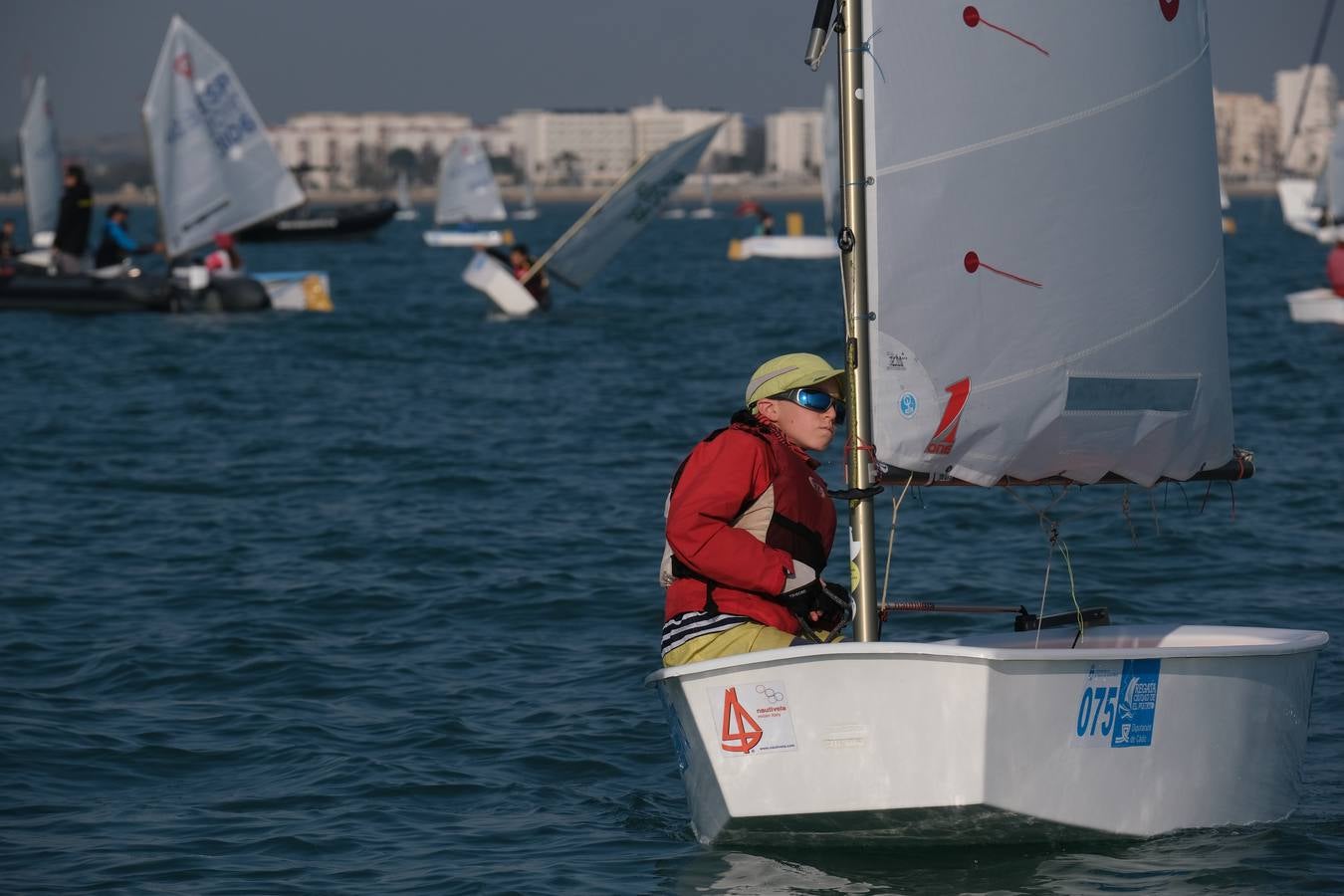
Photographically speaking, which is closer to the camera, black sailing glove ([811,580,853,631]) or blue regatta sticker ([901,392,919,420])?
blue regatta sticker ([901,392,919,420])

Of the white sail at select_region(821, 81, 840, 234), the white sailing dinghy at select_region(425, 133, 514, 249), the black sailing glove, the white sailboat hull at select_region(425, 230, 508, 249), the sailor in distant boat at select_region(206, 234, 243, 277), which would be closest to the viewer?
the black sailing glove

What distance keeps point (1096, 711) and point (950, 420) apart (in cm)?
96

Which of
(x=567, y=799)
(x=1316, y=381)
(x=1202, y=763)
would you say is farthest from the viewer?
(x=1316, y=381)

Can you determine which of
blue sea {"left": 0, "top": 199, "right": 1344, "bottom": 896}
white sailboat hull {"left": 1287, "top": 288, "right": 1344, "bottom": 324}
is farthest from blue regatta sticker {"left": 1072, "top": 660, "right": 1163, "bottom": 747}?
white sailboat hull {"left": 1287, "top": 288, "right": 1344, "bottom": 324}

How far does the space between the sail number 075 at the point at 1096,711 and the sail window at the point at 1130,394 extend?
3.09 feet

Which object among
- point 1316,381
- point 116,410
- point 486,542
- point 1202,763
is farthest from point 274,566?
point 1316,381

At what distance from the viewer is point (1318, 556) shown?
10445 mm

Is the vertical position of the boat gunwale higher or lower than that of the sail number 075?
higher

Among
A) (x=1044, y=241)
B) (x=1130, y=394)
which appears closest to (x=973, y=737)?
(x=1130, y=394)

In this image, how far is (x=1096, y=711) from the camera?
5133mm

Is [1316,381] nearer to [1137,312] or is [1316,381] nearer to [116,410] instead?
[116,410]

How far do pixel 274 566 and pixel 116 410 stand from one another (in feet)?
25.8

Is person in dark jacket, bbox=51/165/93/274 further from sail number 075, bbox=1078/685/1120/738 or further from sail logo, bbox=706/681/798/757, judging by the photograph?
sail number 075, bbox=1078/685/1120/738

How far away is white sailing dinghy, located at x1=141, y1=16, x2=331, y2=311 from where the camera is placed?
28797 mm
